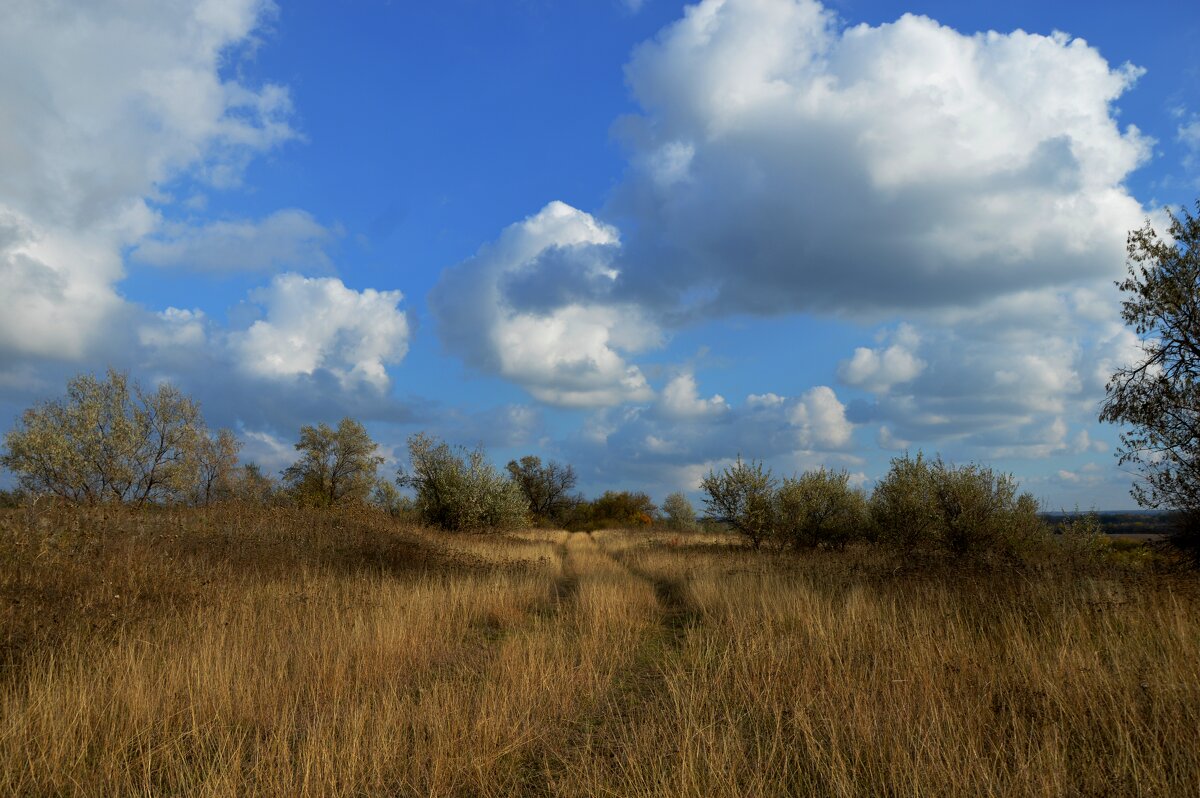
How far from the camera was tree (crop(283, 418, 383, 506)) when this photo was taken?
174 feet

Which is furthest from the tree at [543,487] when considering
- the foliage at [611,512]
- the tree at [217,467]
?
the tree at [217,467]

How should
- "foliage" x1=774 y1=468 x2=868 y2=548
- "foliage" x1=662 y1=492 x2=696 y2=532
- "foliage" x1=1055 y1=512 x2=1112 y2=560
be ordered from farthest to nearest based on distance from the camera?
"foliage" x1=662 y1=492 x2=696 y2=532 < "foliage" x1=774 y1=468 x2=868 y2=548 < "foliage" x1=1055 y1=512 x2=1112 y2=560

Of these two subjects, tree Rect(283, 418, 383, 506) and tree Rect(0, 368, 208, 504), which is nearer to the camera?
tree Rect(0, 368, 208, 504)

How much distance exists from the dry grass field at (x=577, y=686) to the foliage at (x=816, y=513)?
1217cm

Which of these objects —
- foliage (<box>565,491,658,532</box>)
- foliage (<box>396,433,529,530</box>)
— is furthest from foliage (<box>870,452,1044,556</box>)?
foliage (<box>565,491,658,532</box>)

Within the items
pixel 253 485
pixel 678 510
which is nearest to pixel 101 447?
pixel 253 485

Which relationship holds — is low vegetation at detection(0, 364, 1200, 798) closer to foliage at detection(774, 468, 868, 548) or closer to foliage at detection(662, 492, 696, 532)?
foliage at detection(774, 468, 868, 548)

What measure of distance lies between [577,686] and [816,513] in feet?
63.9

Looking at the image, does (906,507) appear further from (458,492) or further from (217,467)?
(217,467)

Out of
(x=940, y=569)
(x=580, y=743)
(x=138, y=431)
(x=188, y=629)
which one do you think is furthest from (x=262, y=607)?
(x=138, y=431)

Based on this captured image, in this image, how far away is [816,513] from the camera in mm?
23953

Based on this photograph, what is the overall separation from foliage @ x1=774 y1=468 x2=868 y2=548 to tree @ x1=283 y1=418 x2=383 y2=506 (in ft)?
133

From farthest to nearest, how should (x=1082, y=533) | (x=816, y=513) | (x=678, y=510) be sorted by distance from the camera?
(x=678, y=510)
(x=816, y=513)
(x=1082, y=533)

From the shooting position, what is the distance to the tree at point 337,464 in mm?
53188
